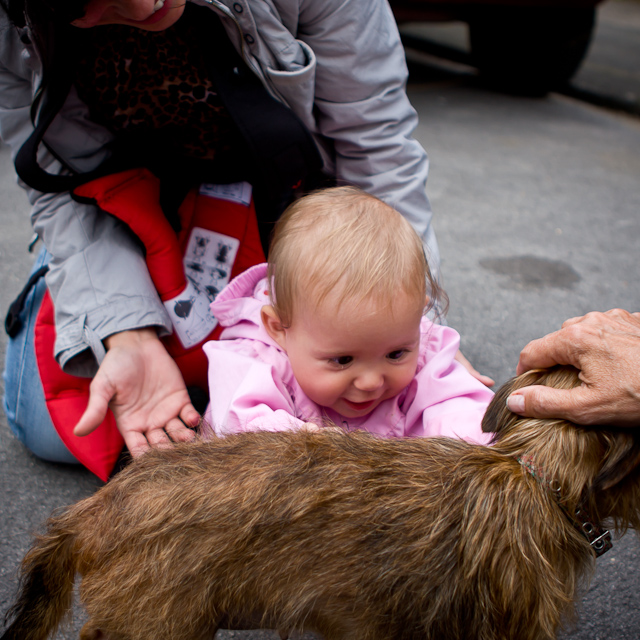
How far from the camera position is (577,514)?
1.04 meters

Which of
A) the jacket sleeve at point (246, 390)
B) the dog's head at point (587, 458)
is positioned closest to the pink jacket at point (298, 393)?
the jacket sleeve at point (246, 390)

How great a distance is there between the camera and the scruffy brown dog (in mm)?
1009

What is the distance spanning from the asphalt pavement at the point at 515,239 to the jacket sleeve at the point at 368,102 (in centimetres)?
97

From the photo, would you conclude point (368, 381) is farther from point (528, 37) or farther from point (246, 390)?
point (528, 37)

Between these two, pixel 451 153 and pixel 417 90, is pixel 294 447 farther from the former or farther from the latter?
pixel 417 90

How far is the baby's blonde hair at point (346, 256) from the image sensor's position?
130cm

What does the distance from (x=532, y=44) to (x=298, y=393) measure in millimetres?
6195

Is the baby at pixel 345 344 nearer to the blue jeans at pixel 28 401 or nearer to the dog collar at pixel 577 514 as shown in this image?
Answer: the dog collar at pixel 577 514

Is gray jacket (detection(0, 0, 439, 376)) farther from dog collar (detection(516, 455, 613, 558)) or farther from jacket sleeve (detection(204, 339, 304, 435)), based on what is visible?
dog collar (detection(516, 455, 613, 558))

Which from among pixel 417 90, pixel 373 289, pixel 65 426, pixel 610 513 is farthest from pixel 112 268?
A: pixel 417 90

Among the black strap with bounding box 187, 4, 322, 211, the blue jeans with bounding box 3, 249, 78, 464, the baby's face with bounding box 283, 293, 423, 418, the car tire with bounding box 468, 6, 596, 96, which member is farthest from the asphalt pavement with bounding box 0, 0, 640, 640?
→ the black strap with bounding box 187, 4, 322, 211

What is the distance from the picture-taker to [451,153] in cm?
499

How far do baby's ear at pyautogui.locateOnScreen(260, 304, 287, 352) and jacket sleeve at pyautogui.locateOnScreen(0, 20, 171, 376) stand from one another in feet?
1.25

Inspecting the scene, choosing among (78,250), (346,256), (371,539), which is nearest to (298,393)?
(346,256)
